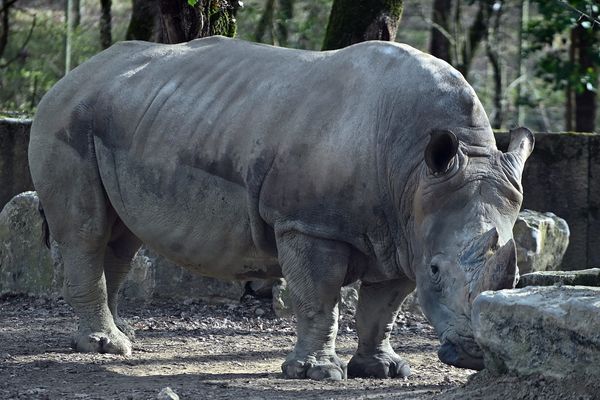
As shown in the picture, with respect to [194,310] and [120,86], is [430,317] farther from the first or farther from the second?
[194,310]

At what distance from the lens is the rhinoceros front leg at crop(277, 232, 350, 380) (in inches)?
252

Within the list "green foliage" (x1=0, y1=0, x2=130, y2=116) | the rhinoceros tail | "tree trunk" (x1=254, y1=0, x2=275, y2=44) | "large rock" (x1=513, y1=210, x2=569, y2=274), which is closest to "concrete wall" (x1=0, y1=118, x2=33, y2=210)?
the rhinoceros tail

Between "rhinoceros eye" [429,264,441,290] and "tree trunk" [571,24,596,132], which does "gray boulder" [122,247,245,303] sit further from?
"tree trunk" [571,24,596,132]

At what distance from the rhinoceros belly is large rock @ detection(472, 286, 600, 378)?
2.02 meters

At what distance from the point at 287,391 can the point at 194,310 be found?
9.43 feet

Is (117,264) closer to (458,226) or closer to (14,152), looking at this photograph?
(14,152)

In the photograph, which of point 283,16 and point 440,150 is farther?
point 283,16

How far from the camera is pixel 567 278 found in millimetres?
6566

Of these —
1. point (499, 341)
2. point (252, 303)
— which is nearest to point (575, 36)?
point (252, 303)

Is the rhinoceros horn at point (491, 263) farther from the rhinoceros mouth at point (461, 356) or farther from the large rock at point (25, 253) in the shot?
the large rock at point (25, 253)

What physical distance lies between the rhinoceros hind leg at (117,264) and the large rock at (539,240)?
276 centimetres

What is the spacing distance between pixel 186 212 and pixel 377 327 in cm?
125

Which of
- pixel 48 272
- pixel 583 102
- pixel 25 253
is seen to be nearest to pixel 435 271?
pixel 48 272

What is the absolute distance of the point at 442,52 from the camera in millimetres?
18672
